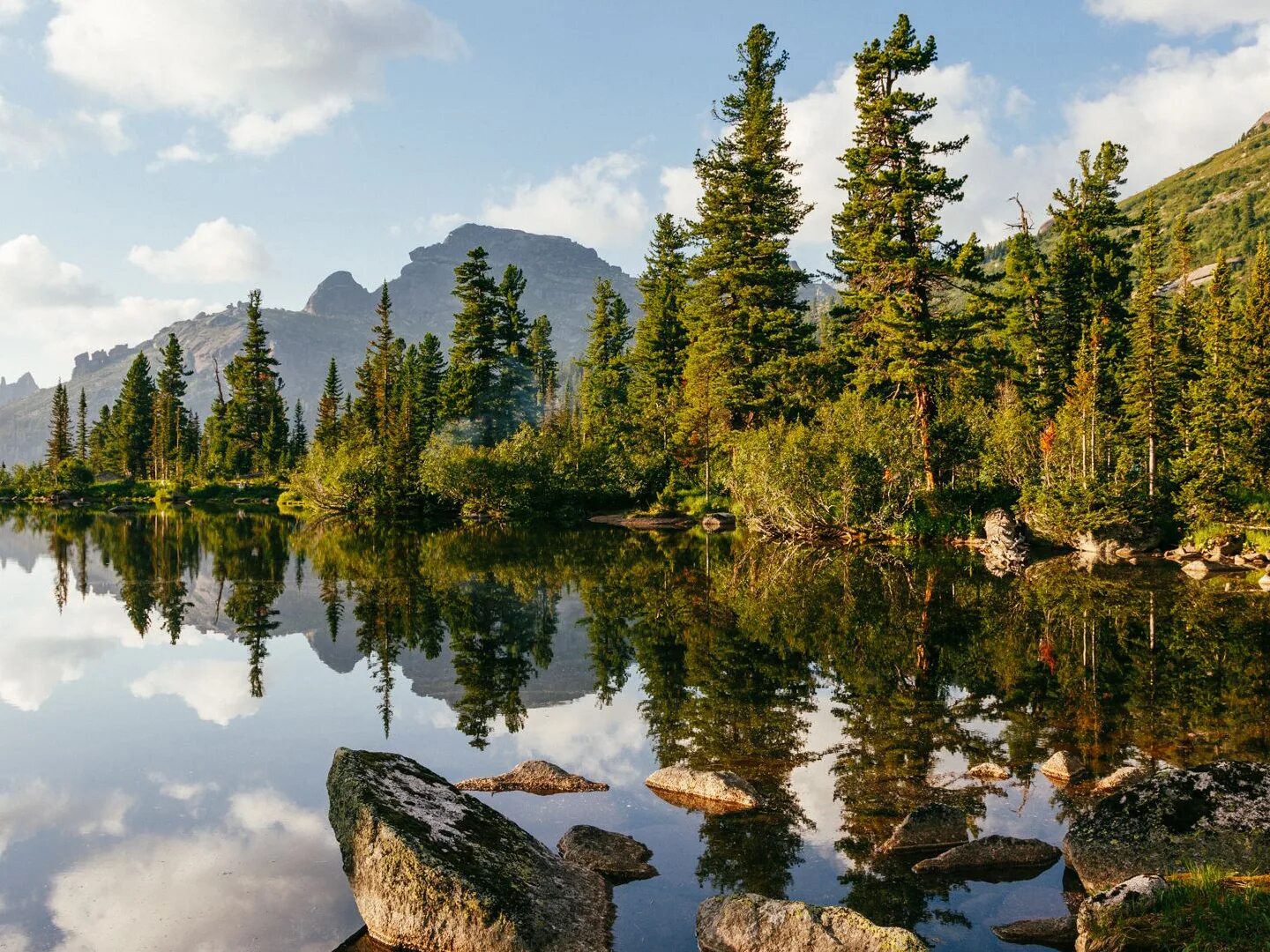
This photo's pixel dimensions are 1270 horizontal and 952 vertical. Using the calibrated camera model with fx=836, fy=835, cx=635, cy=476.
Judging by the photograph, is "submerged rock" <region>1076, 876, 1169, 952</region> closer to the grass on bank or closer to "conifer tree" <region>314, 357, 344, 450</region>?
the grass on bank

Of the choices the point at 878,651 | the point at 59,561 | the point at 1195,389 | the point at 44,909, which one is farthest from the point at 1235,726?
the point at 59,561

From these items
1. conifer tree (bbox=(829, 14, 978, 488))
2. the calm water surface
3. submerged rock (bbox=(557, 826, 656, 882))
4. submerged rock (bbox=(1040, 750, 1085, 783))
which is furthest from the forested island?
submerged rock (bbox=(557, 826, 656, 882))

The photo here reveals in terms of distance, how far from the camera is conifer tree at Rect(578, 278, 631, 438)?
256 feet

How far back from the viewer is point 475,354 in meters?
76.1

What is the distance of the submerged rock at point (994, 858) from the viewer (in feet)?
28.4

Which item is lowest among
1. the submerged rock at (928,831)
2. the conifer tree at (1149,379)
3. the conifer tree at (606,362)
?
the submerged rock at (928,831)

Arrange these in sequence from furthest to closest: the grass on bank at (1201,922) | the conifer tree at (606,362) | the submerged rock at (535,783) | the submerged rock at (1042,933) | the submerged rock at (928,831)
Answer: the conifer tree at (606,362), the submerged rock at (535,783), the submerged rock at (928,831), the submerged rock at (1042,933), the grass on bank at (1201,922)

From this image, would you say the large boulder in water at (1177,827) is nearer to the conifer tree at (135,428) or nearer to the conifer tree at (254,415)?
the conifer tree at (254,415)

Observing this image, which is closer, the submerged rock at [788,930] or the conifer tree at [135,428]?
the submerged rock at [788,930]

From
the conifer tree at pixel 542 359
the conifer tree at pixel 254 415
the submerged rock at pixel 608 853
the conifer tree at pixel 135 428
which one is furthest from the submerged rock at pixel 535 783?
the conifer tree at pixel 135 428

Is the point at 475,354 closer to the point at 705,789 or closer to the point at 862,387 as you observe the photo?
the point at 862,387

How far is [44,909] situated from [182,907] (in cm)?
136

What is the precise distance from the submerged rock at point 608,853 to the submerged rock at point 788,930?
1303 mm

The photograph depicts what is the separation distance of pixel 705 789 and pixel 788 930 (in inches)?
144
